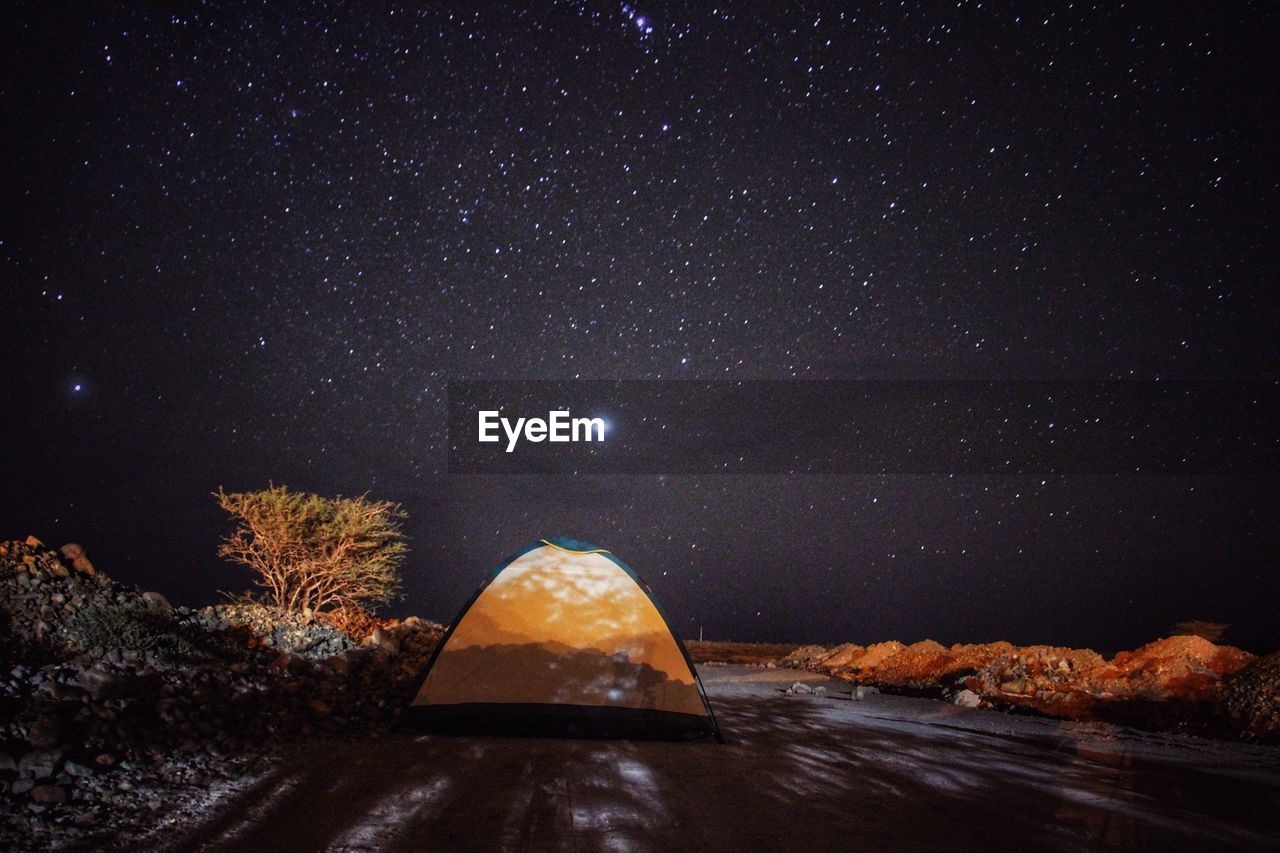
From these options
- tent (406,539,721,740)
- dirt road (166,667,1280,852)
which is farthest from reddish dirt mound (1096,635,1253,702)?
tent (406,539,721,740)

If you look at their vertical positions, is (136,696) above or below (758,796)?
above

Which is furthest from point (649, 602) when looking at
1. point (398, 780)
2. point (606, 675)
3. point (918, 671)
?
point (918, 671)

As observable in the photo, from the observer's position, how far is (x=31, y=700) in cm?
706

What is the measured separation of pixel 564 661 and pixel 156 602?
8.14m

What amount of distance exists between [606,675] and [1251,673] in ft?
36.1

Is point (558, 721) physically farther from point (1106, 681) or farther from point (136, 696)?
point (1106, 681)

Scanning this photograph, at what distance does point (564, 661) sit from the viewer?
1048 centimetres

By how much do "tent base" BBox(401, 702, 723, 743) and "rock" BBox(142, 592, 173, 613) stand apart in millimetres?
6627

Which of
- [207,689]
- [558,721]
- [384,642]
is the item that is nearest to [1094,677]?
[558,721]

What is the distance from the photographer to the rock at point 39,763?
19.8 feet

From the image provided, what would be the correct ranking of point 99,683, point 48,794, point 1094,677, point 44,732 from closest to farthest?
1. point 48,794
2. point 44,732
3. point 99,683
4. point 1094,677

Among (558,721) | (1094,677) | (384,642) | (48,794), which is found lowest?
(1094,677)

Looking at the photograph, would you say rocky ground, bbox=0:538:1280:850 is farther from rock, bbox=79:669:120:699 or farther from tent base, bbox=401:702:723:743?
tent base, bbox=401:702:723:743

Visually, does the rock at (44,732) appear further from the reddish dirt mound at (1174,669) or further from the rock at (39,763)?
the reddish dirt mound at (1174,669)
